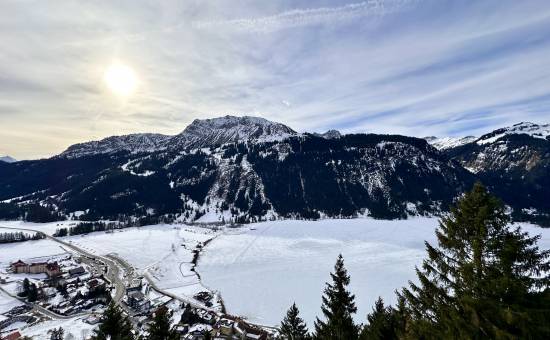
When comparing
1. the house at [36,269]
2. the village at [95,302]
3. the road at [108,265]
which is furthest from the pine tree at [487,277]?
the house at [36,269]

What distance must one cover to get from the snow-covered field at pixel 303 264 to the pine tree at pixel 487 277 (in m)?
48.7

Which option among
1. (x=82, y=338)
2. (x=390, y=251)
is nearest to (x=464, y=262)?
(x=82, y=338)

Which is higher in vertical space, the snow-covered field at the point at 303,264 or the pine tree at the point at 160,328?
the pine tree at the point at 160,328

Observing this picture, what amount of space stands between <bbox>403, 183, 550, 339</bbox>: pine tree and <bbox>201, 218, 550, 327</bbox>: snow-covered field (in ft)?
160

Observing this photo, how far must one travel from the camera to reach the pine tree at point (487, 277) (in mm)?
7930

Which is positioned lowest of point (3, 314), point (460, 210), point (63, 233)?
point (3, 314)

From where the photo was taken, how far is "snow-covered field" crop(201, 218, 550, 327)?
63.2 meters

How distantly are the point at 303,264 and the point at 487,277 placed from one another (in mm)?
84157

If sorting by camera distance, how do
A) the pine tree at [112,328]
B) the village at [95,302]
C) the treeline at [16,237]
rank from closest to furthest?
the pine tree at [112,328]
the village at [95,302]
the treeline at [16,237]

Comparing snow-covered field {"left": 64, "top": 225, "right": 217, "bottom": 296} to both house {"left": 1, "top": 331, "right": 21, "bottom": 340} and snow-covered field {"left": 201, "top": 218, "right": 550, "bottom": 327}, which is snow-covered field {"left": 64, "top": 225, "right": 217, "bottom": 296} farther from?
house {"left": 1, "top": 331, "right": 21, "bottom": 340}

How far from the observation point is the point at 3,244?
138 meters

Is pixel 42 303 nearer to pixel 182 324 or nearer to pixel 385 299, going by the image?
pixel 182 324

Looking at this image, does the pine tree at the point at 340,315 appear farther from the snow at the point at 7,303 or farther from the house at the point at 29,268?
the house at the point at 29,268

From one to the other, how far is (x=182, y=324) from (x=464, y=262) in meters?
53.8
